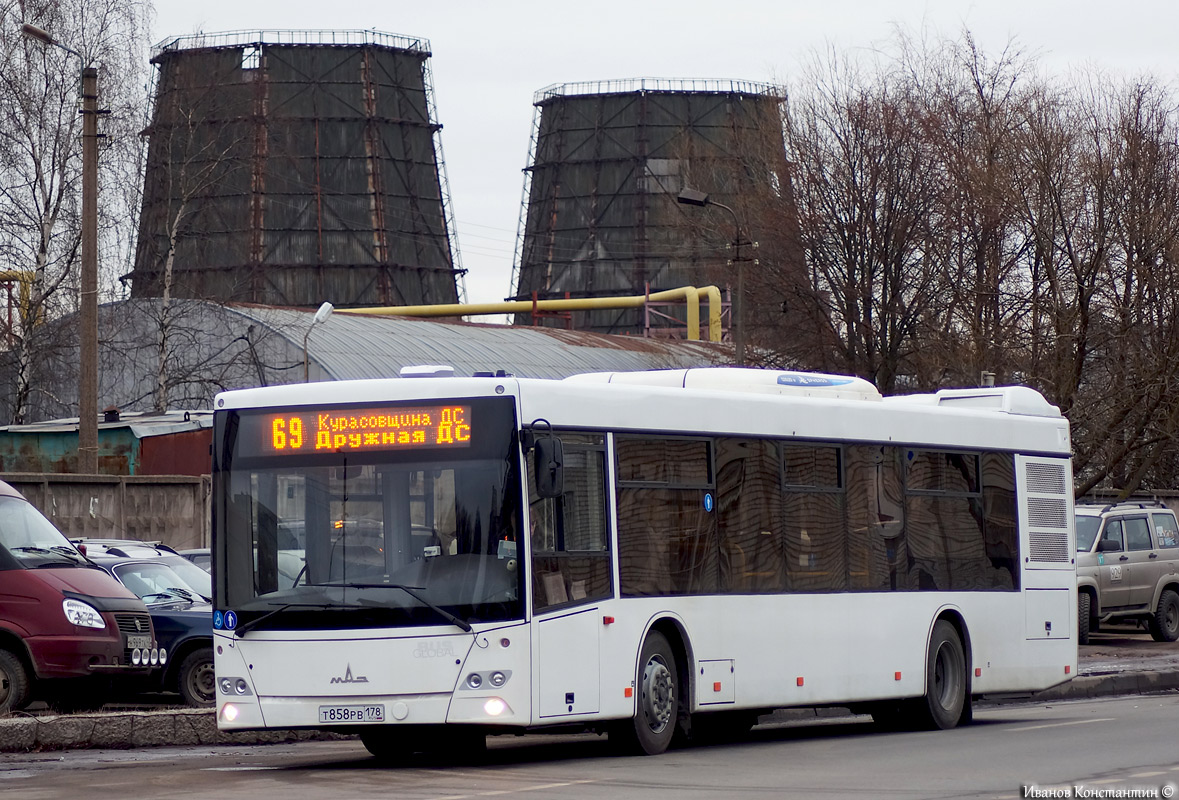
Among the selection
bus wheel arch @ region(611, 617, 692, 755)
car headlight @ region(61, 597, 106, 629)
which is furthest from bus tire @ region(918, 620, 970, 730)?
car headlight @ region(61, 597, 106, 629)

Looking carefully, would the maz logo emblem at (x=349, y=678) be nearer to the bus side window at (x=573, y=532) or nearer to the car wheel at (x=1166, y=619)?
the bus side window at (x=573, y=532)

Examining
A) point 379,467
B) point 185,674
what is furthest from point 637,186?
point 379,467

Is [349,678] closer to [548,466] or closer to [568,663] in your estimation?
[568,663]

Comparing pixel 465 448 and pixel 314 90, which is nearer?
pixel 465 448

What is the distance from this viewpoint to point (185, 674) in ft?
57.9

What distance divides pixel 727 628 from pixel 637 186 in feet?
231

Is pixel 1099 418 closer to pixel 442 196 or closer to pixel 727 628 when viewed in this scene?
pixel 727 628

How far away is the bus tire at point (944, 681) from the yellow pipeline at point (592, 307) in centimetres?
5087

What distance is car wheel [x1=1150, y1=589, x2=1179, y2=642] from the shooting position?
2948cm

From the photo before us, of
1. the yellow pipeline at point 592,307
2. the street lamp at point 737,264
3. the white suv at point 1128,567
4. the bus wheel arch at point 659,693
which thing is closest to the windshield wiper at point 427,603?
the bus wheel arch at point 659,693

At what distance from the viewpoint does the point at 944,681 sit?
16172mm

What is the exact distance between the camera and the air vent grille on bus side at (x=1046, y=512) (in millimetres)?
17547

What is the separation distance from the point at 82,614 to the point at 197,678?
8.42 ft

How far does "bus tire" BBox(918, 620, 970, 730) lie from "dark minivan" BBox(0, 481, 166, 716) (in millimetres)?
6851
